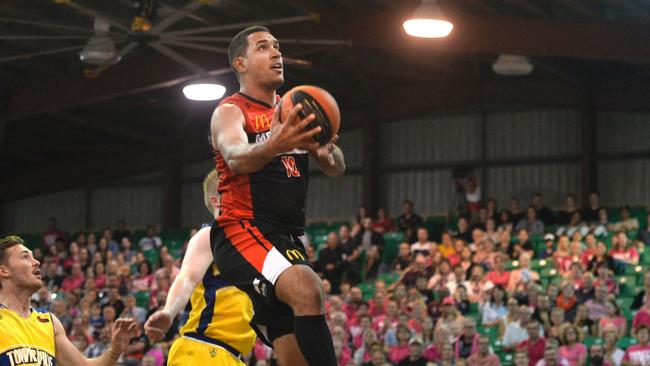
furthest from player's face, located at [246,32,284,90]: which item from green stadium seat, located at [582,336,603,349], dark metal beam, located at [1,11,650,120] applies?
dark metal beam, located at [1,11,650,120]

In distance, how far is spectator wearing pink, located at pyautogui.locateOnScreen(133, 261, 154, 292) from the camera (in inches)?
821

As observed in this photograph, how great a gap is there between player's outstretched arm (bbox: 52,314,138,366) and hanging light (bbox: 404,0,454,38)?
7.82 metres

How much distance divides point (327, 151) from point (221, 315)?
2.01 meters

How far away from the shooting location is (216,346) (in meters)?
7.58

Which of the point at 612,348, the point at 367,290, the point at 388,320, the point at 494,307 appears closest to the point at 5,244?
the point at 612,348

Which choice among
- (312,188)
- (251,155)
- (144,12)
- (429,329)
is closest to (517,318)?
(429,329)

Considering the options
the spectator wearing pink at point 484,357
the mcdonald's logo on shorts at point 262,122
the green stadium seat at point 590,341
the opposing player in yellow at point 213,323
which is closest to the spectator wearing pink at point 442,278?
the spectator wearing pink at point 484,357

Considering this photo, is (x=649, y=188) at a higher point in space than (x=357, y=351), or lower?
higher

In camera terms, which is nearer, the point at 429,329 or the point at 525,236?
the point at 429,329

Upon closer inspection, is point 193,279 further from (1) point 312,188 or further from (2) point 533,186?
(1) point 312,188

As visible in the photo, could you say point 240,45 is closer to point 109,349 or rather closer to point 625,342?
point 109,349

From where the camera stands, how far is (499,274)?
55.6ft

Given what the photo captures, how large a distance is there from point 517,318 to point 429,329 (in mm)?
1186

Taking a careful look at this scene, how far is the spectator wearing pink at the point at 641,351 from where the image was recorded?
13562mm
